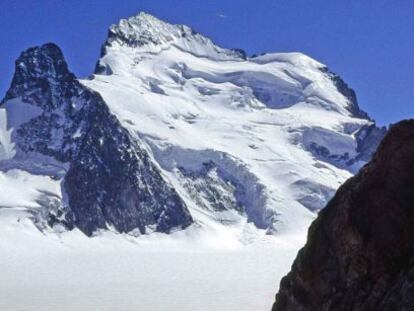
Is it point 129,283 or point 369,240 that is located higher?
point 129,283

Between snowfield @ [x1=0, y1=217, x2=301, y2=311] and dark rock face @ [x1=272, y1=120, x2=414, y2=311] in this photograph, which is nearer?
dark rock face @ [x1=272, y1=120, x2=414, y2=311]

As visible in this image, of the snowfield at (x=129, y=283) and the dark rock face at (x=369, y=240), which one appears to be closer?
the dark rock face at (x=369, y=240)

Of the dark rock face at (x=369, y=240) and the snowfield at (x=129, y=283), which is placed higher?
the snowfield at (x=129, y=283)

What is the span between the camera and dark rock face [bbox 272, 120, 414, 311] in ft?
78.7

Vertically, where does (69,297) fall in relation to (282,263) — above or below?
below

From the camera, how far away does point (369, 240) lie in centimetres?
2494

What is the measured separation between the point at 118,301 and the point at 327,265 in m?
96.5

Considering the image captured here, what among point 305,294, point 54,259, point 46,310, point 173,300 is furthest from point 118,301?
point 305,294

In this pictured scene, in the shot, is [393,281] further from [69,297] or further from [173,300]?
[69,297]

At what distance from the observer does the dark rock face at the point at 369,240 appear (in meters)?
24.0

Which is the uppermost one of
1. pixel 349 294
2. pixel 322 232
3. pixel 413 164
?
pixel 413 164

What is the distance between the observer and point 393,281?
2344 cm

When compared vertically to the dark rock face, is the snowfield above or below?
above

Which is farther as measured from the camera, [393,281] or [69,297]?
[69,297]
